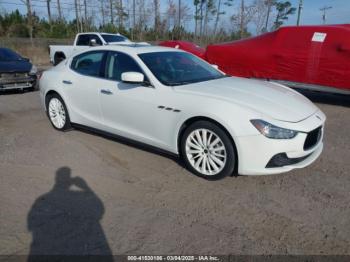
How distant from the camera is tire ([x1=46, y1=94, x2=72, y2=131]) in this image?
18.9 ft

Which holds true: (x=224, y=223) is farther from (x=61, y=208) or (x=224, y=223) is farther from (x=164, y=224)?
(x=61, y=208)

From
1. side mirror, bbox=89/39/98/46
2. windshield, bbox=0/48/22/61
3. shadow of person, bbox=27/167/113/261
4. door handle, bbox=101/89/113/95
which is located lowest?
shadow of person, bbox=27/167/113/261

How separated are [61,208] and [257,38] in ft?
24.4

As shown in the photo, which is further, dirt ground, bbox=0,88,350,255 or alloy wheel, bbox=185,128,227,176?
alloy wheel, bbox=185,128,227,176

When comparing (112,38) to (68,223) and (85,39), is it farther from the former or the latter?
(68,223)

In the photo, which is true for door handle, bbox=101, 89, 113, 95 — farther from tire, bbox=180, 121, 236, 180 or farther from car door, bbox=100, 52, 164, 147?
tire, bbox=180, 121, 236, 180

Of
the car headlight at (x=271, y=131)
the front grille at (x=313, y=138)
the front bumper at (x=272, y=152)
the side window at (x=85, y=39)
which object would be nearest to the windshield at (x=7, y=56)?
the side window at (x=85, y=39)

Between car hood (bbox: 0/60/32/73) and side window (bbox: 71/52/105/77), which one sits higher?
side window (bbox: 71/52/105/77)

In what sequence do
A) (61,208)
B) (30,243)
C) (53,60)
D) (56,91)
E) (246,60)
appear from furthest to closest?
(53,60) → (246,60) → (56,91) → (61,208) → (30,243)

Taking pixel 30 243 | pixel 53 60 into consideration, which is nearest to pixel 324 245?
pixel 30 243

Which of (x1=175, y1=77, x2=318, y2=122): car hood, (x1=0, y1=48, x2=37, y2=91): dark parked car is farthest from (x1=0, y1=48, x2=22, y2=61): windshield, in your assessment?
(x1=175, y1=77, x2=318, y2=122): car hood

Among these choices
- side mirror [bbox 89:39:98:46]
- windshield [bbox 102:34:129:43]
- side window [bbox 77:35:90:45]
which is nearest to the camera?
side mirror [bbox 89:39:98:46]

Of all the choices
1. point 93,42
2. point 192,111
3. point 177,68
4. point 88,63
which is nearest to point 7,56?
point 93,42

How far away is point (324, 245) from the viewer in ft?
9.27
